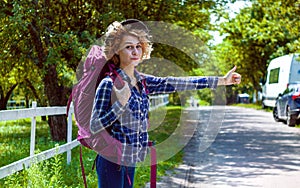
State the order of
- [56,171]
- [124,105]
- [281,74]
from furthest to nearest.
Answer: [281,74] < [56,171] < [124,105]

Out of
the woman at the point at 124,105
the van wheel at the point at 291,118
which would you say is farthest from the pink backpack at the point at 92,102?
the van wheel at the point at 291,118

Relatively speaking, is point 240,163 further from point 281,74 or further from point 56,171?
point 281,74

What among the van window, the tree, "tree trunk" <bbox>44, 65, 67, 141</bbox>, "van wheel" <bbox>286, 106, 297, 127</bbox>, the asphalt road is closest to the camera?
the asphalt road

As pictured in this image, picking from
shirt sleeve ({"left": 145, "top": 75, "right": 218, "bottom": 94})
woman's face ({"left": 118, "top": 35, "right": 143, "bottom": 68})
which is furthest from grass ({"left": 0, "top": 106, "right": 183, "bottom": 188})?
woman's face ({"left": 118, "top": 35, "right": 143, "bottom": 68})

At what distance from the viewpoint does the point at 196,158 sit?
1171 centimetres

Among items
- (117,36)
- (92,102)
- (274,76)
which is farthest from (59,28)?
(274,76)

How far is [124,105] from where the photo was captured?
3.12 metres

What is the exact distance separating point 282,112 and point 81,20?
10546 mm

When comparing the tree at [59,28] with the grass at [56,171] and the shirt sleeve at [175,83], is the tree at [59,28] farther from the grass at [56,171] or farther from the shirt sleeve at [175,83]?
the shirt sleeve at [175,83]

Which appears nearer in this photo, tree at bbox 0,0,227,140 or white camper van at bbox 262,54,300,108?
tree at bbox 0,0,227,140

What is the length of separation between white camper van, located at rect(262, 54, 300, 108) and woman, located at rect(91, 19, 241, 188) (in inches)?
742

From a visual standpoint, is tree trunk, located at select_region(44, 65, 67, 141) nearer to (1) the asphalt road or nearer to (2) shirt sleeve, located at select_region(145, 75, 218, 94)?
(1) the asphalt road

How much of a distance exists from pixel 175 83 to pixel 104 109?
76cm

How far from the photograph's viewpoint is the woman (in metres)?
3.13
